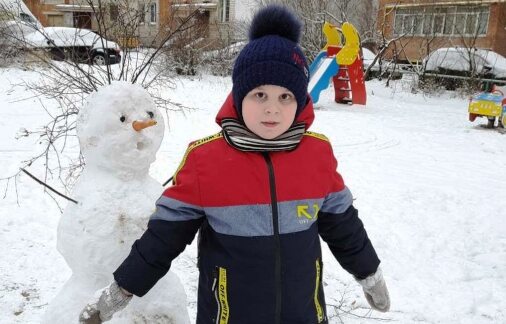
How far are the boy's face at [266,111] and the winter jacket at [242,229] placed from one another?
7cm

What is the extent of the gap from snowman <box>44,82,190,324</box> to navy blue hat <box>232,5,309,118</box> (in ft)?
1.96

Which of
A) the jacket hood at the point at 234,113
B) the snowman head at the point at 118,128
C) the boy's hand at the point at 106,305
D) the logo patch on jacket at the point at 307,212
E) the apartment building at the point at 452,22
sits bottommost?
the boy's hand at the point at 106,305

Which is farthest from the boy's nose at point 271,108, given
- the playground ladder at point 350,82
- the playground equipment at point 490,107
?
the playground ladder at point 350,82

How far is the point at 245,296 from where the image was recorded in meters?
1.49

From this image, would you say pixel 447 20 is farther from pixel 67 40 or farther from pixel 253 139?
pixel 253 139

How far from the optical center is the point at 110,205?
1.92 metres

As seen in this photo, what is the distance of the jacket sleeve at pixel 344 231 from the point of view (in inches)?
64.5

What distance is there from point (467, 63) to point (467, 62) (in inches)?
3.1

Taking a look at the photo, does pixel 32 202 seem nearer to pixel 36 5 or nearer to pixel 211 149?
pixel 211 149

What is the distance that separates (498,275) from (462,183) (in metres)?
2.36

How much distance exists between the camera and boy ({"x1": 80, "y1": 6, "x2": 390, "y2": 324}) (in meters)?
1.47

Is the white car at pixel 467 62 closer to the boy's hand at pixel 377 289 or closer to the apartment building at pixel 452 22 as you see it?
the apartment building at pixel 452 22

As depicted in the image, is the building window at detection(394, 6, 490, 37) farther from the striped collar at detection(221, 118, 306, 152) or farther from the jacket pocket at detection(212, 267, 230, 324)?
the jacket pocket at detection(212, 267, 230, 324)

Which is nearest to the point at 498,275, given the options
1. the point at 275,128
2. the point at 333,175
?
the point at 333,175
